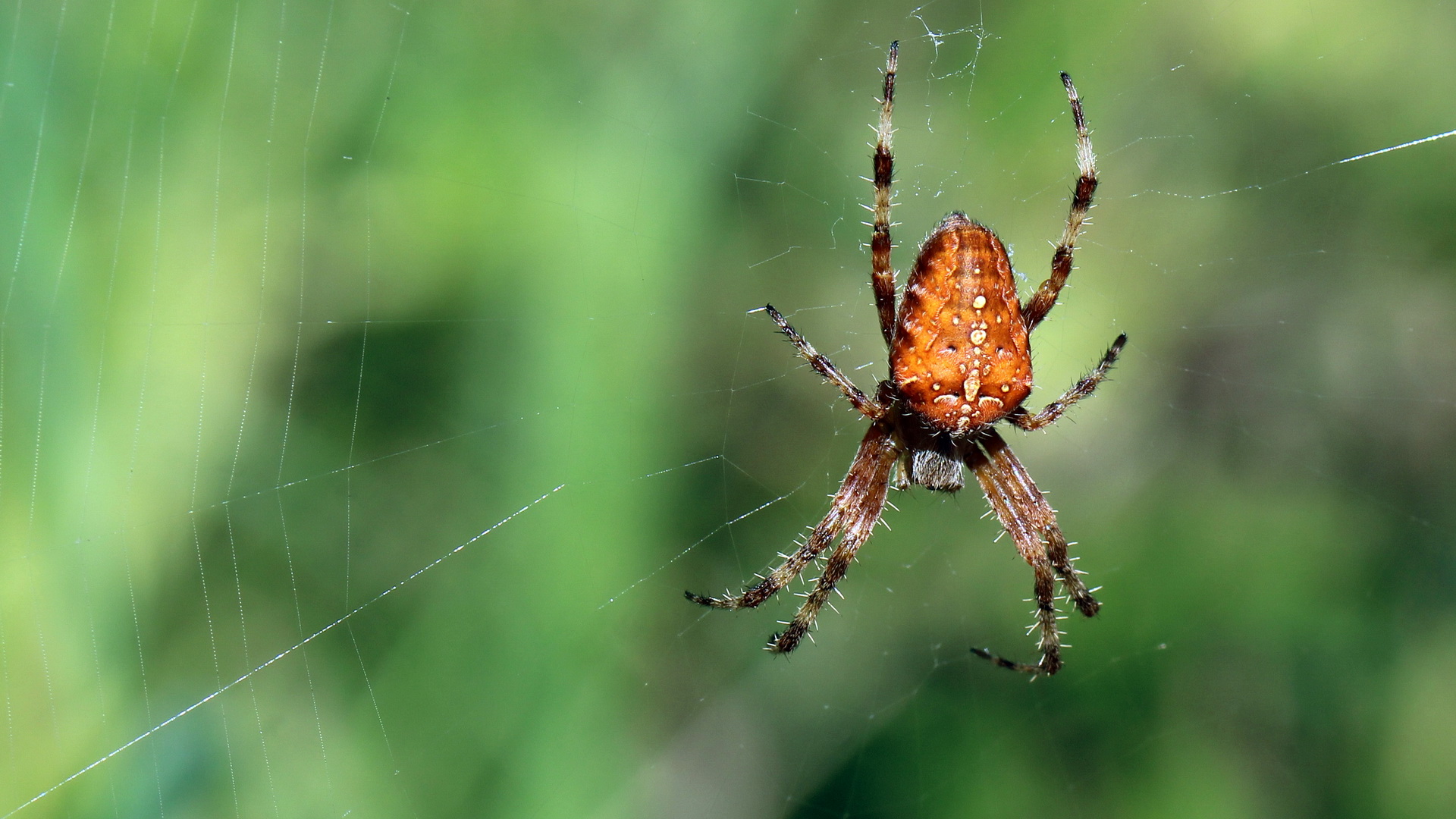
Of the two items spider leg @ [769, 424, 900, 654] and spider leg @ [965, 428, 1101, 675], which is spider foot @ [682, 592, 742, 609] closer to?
spider leg @ [769, 424, 900, 654]

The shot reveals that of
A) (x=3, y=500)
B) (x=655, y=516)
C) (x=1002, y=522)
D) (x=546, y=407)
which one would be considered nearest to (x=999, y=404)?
(x=1002, y=522)

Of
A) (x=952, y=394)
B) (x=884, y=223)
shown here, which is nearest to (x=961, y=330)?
(x=952, y=394)

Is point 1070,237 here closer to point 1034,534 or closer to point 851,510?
point 1034,534

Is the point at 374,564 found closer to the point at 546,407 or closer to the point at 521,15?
the point at 546,407

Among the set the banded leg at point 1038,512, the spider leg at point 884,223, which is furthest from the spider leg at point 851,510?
the spider leg at point 884,223

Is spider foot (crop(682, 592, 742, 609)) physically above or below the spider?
below

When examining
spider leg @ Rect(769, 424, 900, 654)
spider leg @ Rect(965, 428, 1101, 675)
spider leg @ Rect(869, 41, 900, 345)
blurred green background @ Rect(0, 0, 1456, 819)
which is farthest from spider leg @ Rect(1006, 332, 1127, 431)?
blurred green background @ Rect(0, 0, 1456, 819)
